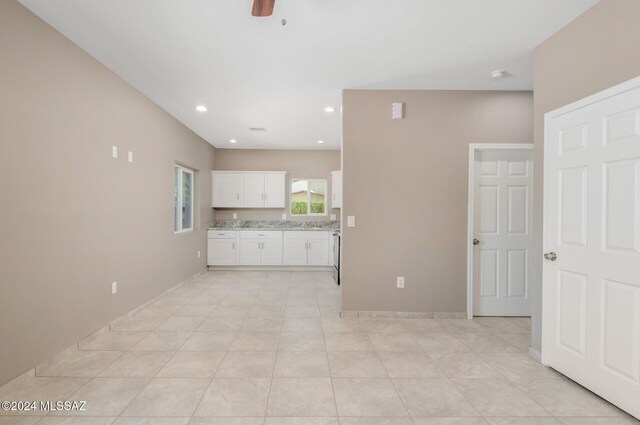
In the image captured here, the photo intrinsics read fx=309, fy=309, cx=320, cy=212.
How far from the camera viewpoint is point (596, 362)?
2047 mm

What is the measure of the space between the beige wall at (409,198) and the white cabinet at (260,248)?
3.06 meters

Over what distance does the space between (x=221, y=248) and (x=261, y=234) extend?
0.86 m

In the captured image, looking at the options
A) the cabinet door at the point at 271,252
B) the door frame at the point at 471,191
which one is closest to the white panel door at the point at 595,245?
the door frame at the point at 471,191

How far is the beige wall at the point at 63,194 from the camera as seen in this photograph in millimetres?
2070

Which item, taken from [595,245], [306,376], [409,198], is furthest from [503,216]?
[306,376]

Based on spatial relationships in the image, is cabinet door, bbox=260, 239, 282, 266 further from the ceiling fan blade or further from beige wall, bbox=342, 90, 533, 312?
the ceiling fan blade

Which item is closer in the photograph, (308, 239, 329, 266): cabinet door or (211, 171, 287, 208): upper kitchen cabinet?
(308, 239, 329, 266): cabinet door

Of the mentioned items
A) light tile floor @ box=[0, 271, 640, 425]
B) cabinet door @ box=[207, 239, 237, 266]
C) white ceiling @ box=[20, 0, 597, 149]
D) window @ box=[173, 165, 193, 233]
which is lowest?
light tile floor @ box=[0, 271, 640, 425]

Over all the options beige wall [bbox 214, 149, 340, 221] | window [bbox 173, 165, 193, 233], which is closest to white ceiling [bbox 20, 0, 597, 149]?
window [bbox 173, 165, 193, 233]

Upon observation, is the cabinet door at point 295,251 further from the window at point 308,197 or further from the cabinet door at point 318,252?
the window at point 308,197

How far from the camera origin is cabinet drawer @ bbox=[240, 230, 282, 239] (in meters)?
6.40

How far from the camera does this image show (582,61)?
7.22ft

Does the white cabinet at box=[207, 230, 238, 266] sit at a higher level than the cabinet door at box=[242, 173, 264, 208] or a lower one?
lower

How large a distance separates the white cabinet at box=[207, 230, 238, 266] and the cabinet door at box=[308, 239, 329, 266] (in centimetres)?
154
